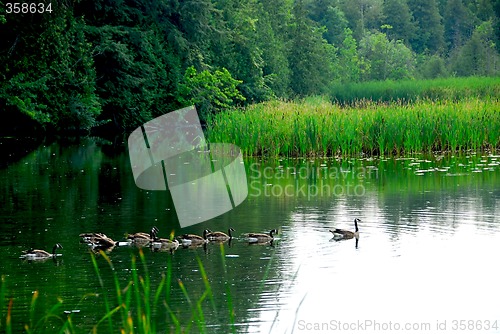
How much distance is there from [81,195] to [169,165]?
23.5ft

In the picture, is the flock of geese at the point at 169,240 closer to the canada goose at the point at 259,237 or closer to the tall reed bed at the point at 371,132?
the canada goose at the point at 259,237

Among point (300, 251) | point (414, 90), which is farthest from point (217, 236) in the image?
point (414, 90)

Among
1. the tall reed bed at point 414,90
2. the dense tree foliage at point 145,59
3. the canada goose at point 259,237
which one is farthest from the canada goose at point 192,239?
the tall reed bed at point 414,90

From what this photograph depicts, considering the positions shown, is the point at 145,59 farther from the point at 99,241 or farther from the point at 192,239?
the point at 99,241

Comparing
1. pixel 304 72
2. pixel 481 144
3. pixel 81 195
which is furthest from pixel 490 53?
pixel 81 195

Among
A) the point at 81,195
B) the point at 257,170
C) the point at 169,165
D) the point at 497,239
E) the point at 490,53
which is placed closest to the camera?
the point at 497,239

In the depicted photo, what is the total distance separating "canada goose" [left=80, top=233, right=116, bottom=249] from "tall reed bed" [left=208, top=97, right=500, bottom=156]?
42.9 feet

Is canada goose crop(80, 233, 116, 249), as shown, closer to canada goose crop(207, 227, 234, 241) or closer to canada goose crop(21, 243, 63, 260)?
canada goose crop(21, 243, 63, 260)

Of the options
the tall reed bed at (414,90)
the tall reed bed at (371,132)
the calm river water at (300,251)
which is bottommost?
the calm river water at (300,251)

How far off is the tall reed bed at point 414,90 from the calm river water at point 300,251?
26084 mm

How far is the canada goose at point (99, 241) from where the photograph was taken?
13.3 m

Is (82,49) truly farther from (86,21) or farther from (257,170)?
(257,170)

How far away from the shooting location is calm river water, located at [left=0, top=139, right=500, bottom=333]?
10008mm

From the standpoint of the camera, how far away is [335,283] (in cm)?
1133
